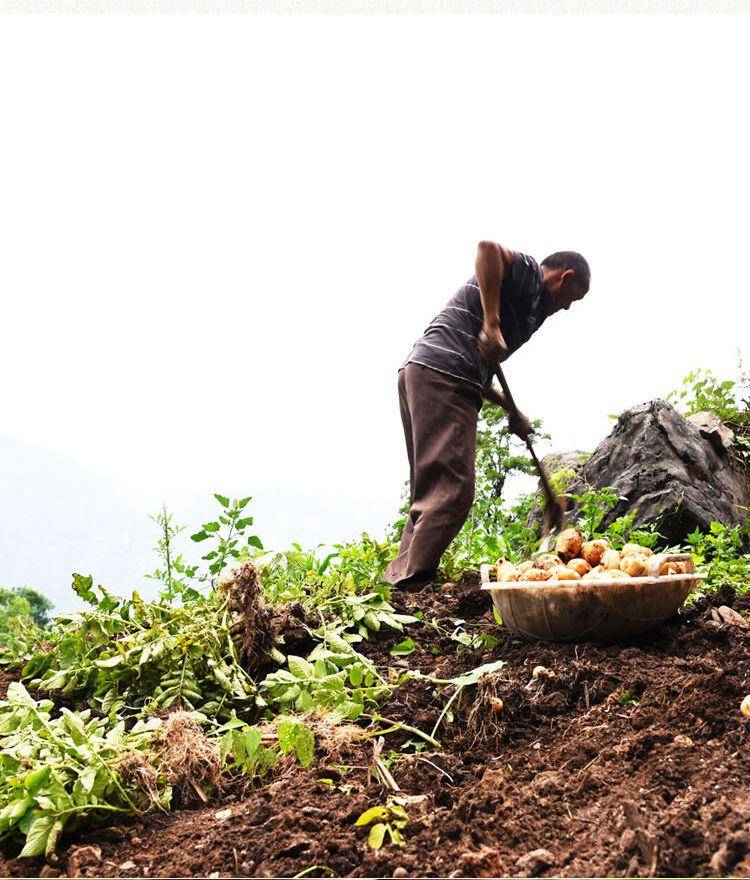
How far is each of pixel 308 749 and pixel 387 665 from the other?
102 centimetres

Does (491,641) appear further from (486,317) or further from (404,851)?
(486,317)

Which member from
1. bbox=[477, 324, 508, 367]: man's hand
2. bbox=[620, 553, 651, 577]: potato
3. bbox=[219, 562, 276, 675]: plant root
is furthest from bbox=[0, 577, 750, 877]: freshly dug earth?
bbox=[477, 324, 508, 367]: man's hand

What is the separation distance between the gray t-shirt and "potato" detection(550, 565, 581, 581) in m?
1.74

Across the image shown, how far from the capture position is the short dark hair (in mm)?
5090

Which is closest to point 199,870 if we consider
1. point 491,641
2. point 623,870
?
point 623,870

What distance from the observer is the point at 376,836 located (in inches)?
80.4

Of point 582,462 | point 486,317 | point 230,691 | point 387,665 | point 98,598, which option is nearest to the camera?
point 230,691

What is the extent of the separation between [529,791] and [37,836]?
4.36 feet

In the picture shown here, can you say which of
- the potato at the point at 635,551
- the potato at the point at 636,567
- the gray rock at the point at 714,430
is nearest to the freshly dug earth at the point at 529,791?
the potato at the point at 636,567

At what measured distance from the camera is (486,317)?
15.3 feet

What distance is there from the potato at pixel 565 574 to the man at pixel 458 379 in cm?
140

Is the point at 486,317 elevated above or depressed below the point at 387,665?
above

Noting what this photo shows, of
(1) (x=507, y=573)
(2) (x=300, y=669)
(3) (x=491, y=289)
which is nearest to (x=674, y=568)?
(1) (x=507, y=573)

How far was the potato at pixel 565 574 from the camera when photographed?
10.7 feet
